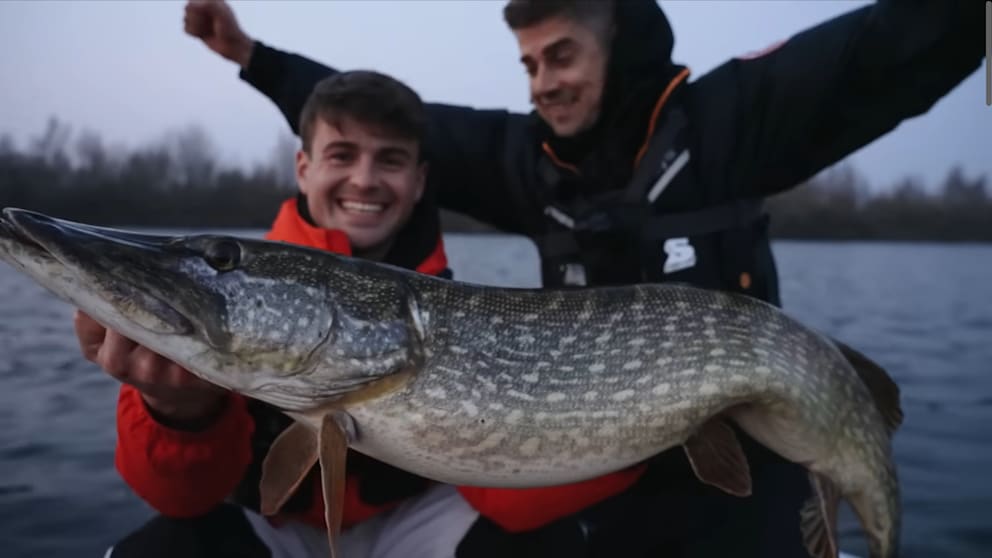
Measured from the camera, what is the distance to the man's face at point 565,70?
8.29ft

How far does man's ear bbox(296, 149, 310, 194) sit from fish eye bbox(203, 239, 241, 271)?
94 cm

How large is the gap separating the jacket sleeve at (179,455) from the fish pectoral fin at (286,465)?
29cm

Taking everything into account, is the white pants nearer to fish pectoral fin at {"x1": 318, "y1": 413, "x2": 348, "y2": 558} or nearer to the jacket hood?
fish pectoral fin at {"x1": 318, "y1": 413, "x2": 348, "y2": 558}

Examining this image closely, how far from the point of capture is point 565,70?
2.57 meters

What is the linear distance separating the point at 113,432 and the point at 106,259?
394cm

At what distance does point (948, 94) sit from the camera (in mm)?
2369

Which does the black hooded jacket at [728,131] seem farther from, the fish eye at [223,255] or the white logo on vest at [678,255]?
the fish eye at [223,255]

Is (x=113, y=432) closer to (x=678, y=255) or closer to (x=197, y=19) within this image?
(x=197, y=19)

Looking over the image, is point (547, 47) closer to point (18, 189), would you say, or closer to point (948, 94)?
point (948, 94)

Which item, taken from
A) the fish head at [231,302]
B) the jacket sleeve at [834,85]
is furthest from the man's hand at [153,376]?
the jacket sleeve at [834,85]

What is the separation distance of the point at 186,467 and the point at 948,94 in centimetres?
250

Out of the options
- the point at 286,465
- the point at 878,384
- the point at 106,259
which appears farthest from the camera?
the point at 878,384

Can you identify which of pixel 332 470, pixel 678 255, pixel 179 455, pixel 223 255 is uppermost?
pixel 223 255

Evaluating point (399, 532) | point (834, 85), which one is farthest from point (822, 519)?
point (834, 85)
